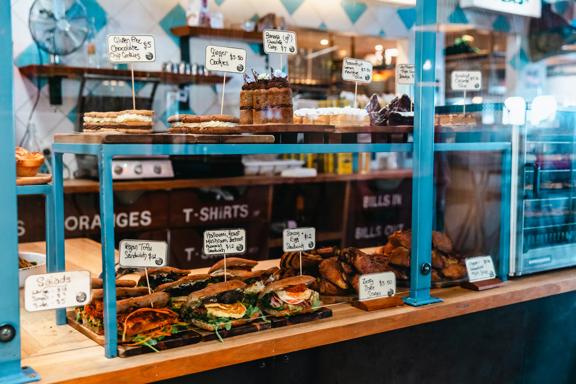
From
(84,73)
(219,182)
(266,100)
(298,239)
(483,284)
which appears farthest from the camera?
(219,182)

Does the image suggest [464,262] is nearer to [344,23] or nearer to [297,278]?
[297,278]

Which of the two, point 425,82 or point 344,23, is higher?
point 344,23

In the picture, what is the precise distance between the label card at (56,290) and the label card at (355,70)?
3.52 feet

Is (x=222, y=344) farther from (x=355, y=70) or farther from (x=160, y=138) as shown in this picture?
(x=355, y=70)

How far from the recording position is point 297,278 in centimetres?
184

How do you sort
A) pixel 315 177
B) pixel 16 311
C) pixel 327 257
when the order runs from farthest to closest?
1. pixel 315 177
2. pixel 327 257
3. pixel 16 311

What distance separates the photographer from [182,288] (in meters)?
1.81

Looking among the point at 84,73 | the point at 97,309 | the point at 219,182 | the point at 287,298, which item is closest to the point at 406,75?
the point at 287,298

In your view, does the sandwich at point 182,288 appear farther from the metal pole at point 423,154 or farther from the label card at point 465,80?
the label card at point 465,80

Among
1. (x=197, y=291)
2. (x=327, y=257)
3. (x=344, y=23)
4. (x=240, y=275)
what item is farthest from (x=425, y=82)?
(x=344, y=23)

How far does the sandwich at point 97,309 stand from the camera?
5.45ft

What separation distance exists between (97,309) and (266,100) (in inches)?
32.6

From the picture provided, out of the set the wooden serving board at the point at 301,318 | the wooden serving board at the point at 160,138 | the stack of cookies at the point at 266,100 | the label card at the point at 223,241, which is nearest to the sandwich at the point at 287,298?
the wooden serving board at the point at 301,318

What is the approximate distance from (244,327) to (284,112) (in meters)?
0.71
